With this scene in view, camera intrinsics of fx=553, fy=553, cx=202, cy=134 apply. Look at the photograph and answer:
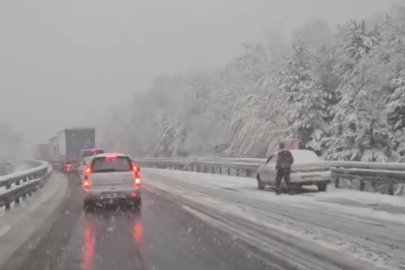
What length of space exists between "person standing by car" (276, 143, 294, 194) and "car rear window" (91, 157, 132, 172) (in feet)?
16.7

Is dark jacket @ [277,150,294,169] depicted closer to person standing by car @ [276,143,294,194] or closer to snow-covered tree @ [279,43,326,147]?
person standing by car @ [276,143,294,194]

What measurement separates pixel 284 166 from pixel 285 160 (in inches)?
7.9

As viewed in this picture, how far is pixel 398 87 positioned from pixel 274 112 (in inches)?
586

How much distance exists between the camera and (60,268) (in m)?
7.89

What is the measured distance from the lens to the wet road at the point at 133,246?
8.02m

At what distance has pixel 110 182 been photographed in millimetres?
15594

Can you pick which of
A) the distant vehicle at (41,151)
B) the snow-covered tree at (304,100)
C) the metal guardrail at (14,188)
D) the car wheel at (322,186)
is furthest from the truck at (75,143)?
the distant vehicle at (41,151)

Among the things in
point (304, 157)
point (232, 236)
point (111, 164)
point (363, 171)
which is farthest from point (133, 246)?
point (363, 171)

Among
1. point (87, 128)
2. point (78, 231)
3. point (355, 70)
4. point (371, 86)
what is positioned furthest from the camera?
point (87, 128)

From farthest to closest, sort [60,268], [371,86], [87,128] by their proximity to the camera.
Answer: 1. [87,128]
2. [371,86]
3. [60,268]

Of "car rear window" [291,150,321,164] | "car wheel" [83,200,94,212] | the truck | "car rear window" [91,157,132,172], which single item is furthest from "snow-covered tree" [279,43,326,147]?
"car wheel" [83,200,94,212]

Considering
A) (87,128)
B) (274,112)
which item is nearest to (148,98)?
(87,128)

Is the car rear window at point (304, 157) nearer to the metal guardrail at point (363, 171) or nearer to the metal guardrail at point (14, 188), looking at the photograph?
the metal guardrail at point (363, 171)

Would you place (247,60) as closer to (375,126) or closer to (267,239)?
(375,126)
